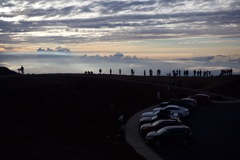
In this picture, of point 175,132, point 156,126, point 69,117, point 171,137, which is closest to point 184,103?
point 156,126

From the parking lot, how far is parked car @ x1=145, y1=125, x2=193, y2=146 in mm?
470

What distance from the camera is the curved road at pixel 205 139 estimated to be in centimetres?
2208

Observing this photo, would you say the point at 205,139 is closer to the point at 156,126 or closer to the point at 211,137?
the point at 211,137

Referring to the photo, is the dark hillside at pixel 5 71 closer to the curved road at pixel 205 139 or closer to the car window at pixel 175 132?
the curved road at pixel 205 139

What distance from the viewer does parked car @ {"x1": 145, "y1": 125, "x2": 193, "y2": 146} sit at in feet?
80.2

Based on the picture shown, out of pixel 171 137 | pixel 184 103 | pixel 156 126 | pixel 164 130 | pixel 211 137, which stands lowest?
pixel 211 137

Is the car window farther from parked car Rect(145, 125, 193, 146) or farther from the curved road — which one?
the curved road

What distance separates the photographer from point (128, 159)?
66.8 feet

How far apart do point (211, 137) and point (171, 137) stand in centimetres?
394

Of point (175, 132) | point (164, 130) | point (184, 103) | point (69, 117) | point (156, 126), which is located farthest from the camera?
point (184, 103)

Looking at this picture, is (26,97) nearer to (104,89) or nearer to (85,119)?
(85,119)

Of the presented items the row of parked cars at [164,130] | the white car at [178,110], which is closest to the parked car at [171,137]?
the row of parked cars at [164,130]

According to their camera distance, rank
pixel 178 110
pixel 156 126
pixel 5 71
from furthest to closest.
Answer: pixel 5 71 → pixel 178 110 → pixel 156 126

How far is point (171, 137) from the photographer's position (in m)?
24.5
